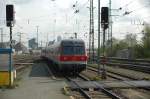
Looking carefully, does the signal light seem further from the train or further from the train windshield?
the train windshield

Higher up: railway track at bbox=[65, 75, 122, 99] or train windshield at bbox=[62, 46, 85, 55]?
train windshield at bbox=[62, 46, 85, 55]

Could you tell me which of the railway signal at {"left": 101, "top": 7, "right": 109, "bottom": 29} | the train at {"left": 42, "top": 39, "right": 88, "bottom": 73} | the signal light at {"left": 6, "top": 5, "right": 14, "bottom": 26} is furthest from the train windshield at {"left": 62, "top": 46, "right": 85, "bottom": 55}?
the signal light at {"left": 6, "top": 5, "right": 14, "bottom": 26}

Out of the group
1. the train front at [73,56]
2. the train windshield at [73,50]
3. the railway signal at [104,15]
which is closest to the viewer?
the railway signal at [104,15]

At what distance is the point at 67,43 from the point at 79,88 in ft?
41.3

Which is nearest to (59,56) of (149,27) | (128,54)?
(128,54)

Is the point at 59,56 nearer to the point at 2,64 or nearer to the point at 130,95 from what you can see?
the point at 2,64

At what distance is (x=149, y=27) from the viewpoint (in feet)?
253

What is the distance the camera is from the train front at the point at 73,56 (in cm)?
3256

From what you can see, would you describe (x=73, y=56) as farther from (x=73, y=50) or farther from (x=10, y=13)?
(x=10, y=13)

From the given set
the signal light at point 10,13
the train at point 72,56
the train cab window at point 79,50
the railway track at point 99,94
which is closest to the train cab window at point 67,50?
the train at point 72,56

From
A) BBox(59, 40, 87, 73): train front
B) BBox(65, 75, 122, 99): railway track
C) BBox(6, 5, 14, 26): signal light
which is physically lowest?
BBox(65, 75, 122, 99): railway track

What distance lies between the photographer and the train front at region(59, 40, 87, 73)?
32562 millimetres

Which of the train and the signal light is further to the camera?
the train

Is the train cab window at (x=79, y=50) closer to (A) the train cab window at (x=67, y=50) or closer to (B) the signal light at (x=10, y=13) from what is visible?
(A) the train cab window at (x=67, y=50)
